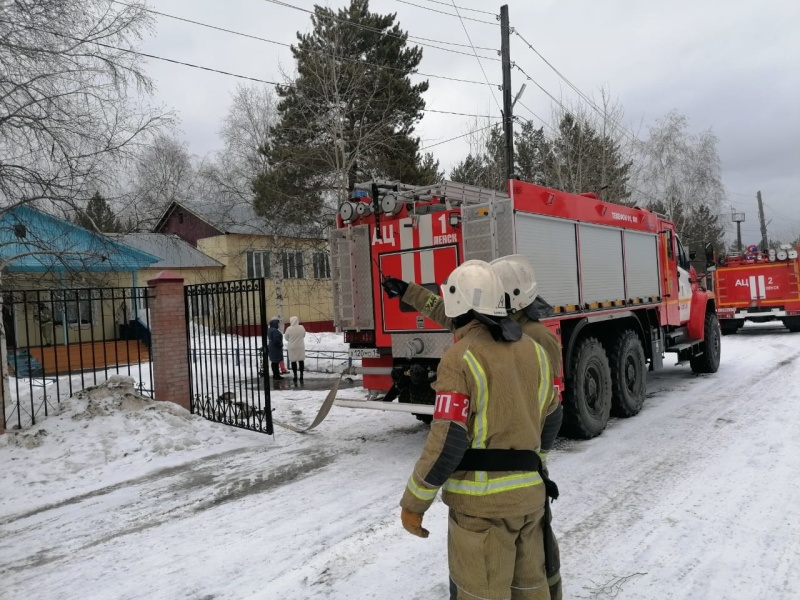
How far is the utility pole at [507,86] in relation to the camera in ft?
47.8

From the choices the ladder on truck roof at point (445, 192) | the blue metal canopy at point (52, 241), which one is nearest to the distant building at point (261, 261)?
the blue metal canopy at point (52, 241)

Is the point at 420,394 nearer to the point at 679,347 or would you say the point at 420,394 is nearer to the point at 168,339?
the point at 168,339

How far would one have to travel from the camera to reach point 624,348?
7.90m

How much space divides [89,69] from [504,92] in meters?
10.1

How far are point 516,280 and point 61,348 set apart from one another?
18.2 metres

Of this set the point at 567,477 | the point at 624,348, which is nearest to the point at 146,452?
the point at 567,477

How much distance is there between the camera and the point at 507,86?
14758mm

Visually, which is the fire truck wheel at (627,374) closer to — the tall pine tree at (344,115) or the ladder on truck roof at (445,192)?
the ladder on truck roof at (445,192)

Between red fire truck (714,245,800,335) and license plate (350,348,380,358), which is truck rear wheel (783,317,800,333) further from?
license plate (350,348,380,358)

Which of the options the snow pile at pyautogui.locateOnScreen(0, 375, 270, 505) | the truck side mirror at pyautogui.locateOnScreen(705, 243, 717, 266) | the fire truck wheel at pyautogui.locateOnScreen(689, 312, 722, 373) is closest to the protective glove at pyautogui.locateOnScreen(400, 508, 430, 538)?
the snow pile at pyautogui.locateOnScreen(0, 375, 270, 505)

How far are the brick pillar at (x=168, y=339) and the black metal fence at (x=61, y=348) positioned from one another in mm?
184

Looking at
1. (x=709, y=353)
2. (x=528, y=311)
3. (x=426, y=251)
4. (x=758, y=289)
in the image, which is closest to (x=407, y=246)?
(x=426, y=251)

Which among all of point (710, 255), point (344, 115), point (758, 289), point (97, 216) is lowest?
point (758, 289)

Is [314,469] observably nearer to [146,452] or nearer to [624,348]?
[146,452]
